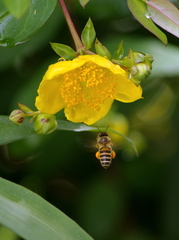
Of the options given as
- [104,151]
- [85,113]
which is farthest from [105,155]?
[85,113]

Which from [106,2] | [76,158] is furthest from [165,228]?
[106,2]

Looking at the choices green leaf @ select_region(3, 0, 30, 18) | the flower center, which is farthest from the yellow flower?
green leaf @ select_region(3, 0, 30, 18)

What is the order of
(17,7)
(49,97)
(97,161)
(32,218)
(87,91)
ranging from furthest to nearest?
(97,161) < (87,91) < (49,97) < (32,218) < (17,7)

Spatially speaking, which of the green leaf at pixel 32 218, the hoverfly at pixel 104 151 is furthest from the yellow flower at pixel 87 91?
the green leaf at pixel 32 218

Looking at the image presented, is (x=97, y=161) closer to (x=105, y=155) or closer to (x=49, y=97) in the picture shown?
(x=105, y=155)

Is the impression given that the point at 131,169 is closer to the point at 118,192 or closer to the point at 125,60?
the point at 118,192

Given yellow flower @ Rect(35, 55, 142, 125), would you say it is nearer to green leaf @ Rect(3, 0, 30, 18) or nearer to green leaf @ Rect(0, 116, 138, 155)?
green leaf @ Rect(0, 116, 138, 155)

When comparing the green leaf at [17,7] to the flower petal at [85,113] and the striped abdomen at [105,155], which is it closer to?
the flower petal at [85,113]
